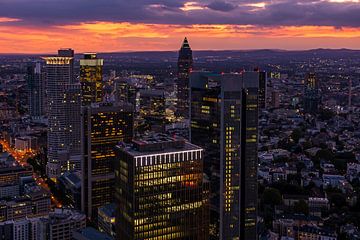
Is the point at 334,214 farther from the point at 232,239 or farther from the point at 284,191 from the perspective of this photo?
the point at 232,239

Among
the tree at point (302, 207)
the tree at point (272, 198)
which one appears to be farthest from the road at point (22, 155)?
the tree at point (302, 207)

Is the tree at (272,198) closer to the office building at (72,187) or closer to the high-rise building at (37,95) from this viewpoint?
the office building at (72,187)

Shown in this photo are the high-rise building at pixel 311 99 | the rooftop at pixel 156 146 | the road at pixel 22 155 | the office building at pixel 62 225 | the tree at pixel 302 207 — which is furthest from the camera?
the high-rise building at pixel 311 99

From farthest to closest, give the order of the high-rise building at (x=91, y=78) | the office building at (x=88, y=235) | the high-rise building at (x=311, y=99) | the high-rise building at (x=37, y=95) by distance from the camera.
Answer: the high-rise building at (x=311, y=99)
the high-rise building at (x=37, y=95)
the high-rise building at (x=91, y=78)
the office building at (x=88, y=235)

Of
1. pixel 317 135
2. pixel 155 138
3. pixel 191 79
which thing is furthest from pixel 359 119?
pixel 155 138

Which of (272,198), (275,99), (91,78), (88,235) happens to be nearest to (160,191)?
(88,235)

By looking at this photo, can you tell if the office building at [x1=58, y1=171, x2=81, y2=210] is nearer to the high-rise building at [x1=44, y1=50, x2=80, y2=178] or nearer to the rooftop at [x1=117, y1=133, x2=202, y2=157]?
the high-rise building at [x1=44, y1=50, x2=80, y2=178]
